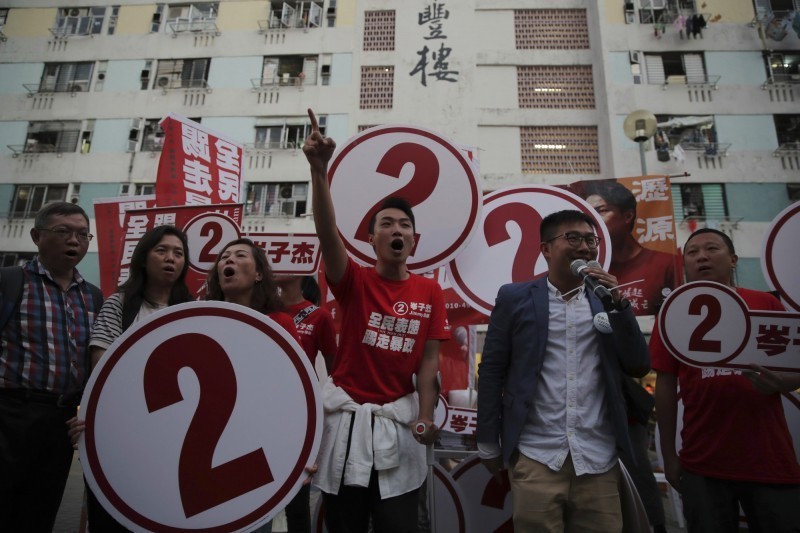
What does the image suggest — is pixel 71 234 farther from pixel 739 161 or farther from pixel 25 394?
pixel 739 161

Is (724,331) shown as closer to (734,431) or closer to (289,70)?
(734,431)

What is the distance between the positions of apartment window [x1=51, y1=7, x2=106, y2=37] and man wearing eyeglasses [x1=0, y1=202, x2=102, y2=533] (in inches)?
865

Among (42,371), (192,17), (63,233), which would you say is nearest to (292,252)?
(63,233)

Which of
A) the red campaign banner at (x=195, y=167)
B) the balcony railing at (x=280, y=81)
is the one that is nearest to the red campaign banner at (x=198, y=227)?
the red campaign banner at (x=195, y=167)

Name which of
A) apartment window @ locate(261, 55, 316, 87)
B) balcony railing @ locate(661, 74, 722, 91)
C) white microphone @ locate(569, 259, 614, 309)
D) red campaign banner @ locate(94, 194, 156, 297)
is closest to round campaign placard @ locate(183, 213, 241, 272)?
red campaign banner @ locate(94, 194, 156, 297)

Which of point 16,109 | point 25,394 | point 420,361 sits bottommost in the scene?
point 25,394

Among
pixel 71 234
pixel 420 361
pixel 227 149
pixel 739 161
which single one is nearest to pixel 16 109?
pixel 227 149

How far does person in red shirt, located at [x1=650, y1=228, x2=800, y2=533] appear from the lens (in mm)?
2291

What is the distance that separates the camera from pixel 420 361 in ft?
7.78

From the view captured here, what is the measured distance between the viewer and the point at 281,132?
17969mm

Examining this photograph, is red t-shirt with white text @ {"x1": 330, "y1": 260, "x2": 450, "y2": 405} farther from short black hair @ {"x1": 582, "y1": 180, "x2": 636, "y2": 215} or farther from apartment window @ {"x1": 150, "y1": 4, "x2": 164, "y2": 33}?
apartment window @ {"x1": 150, "y1": 4, "x2": 164, "y2": 33}

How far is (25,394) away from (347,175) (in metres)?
1.97

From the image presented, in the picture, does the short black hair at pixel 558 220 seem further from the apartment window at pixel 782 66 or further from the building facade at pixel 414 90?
the apartment window at pixel 782 66

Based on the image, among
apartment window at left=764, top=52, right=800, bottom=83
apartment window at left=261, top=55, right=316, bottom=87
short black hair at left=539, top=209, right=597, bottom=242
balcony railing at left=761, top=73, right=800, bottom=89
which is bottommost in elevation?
short black hair at left=539, top=209, right=597, bottom=242
